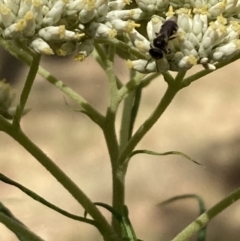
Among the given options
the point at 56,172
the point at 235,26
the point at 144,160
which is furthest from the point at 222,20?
the point at 144,160

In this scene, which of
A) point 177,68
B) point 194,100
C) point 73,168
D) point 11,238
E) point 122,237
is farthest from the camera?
point 194,100

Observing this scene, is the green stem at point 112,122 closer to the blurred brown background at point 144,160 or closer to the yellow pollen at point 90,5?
the yellow pollen at point 90,5

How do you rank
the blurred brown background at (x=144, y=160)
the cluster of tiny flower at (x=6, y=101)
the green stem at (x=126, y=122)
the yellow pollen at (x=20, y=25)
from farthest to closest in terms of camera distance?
1. the blurred brown background at (x=144, y=160)
2. the green stem at (x=126, y=122)
3. the cluster of tiny flower at (x=6, y=101)
4. the yellow pollen at (x=20, y=25)

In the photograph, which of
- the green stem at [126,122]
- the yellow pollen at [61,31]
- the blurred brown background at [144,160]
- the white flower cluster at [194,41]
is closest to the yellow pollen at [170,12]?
the white flower cluster at [194,41]

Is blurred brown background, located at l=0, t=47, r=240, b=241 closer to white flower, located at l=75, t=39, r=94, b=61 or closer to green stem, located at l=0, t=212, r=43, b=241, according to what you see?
green stem, located at l=0, t=212, r=43, b=241

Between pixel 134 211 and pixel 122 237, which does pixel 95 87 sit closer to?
pixel 134 211

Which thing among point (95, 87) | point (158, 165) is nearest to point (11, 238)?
point (158, 165)
